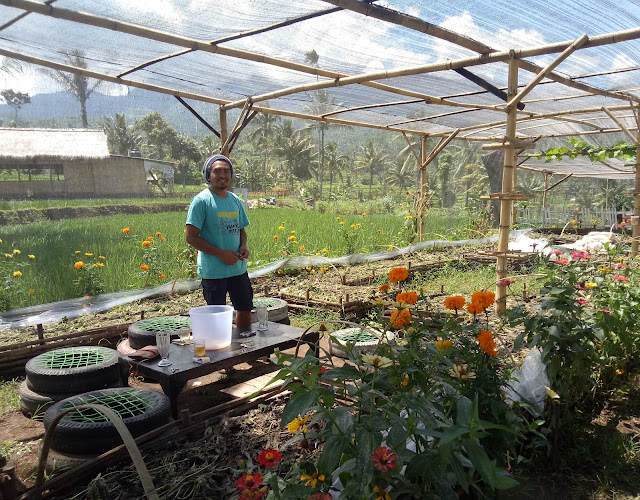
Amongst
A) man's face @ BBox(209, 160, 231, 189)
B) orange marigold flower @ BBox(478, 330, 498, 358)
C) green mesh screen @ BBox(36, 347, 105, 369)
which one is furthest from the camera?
man's face @ BBox(209, 160, 231, 189)

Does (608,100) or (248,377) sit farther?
(608,100)

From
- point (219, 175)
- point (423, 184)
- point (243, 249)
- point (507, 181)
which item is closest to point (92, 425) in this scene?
point (243, 249)

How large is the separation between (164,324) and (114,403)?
3.40 feet

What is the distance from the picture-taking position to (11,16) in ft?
8.86

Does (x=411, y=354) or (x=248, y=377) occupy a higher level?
(x=411, y=354)

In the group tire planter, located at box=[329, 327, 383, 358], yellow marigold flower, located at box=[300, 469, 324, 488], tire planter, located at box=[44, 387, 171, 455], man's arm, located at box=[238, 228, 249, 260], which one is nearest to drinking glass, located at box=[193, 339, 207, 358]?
tire planter, located at box=[44, 387, 171, 455]

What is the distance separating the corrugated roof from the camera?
14469 millimetres

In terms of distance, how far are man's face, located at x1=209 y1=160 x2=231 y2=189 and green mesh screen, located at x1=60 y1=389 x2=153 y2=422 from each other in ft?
4.26

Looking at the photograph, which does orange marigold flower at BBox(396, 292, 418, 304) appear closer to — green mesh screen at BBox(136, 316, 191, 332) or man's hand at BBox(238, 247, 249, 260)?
man's hand at BBox(238, 247, 249, 260)

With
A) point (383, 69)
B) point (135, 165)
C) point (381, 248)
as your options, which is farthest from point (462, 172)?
point (383, 69)

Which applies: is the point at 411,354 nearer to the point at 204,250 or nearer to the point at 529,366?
the point at 529,366

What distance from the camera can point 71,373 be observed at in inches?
90.7

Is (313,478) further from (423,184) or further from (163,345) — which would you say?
(423,184)

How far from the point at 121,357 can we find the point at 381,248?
267 inches
